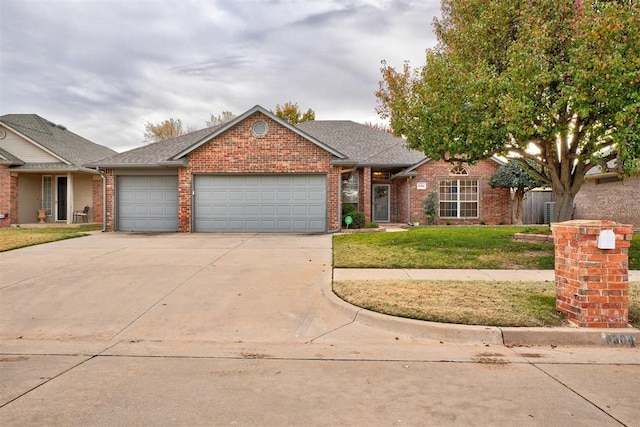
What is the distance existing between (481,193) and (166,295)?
1721 cm

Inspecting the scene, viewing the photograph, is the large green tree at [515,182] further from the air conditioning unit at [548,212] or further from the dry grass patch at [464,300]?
the dry grass patch at [464,300]

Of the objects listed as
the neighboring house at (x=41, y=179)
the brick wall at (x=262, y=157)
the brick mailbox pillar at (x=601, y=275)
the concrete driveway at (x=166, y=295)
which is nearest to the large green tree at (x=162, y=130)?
the neighboring house at (x=41, y=179)

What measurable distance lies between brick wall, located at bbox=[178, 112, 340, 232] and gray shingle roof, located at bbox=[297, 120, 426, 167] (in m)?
3.37

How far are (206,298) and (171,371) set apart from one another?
2542 mm

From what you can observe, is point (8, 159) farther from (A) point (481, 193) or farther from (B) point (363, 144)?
(A) point (481, 193)

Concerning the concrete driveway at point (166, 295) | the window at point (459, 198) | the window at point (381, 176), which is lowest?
the concrete driveway at point (166, 295)

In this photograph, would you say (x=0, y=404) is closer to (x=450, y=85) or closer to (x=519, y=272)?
(x=519, y=272)

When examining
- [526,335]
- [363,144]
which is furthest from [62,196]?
[526,335]

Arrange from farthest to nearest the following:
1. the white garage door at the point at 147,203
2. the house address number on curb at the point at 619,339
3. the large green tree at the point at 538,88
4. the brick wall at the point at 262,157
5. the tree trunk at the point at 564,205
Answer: the white garage door at the point at 147,203, the brick wall at the point at 262,157, the tree trunk at the point at 564,205, the large green tree at the point at 538,88, the house address number on curb at the point at 619,339

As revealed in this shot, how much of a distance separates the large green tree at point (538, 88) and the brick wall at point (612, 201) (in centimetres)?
864

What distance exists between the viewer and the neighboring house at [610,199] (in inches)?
678

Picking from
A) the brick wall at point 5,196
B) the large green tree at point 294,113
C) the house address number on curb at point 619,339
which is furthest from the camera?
the large green tree at point 294,113

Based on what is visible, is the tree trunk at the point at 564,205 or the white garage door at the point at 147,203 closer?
the tree trunk at the point at 564,205

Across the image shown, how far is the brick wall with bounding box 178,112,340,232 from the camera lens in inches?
605
